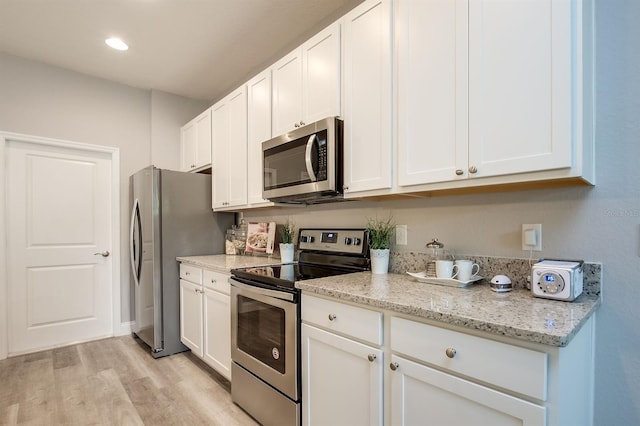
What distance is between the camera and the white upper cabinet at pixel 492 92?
1148 millimetres

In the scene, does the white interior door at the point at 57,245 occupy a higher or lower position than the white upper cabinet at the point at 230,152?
lower

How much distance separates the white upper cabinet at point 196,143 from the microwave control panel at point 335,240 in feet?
4.81

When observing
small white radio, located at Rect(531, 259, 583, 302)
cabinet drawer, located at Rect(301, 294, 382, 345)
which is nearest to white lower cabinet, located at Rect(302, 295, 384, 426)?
cabinet drawer, located at Rect(301, 294, 382, 345)

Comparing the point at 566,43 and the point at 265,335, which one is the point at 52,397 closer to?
the point at 265,335

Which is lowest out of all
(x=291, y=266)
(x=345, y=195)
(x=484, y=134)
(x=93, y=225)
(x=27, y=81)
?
(x=291, y=266)

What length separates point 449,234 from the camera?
1.77 m

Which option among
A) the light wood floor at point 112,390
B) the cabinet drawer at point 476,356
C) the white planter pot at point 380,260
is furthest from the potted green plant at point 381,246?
the light wood floor at point 112,390

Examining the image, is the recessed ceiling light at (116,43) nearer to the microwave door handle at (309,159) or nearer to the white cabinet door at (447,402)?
the microwave door handle at (309,159)

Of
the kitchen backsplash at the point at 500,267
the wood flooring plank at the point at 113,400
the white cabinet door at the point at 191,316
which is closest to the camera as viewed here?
the kitchen backsplash at the point at 500,267

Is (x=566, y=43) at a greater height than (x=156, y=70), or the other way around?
(x=156, y=70)

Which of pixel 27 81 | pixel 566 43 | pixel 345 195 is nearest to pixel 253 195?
pixel 345 195

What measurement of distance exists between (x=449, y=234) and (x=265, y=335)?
3.79 ft

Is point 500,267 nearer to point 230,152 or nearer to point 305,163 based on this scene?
point 305,163

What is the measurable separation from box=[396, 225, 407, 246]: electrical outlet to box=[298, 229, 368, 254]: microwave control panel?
0.20 meters
